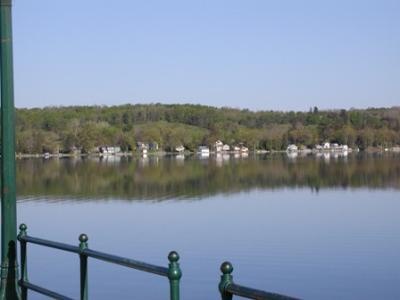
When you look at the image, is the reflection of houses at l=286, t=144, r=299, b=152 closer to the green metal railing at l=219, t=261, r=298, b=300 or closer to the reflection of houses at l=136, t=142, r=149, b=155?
the reflection of houses at l=136, t=142, r=149, b=155

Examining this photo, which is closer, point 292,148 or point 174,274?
point 174,274

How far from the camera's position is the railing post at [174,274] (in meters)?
5.09

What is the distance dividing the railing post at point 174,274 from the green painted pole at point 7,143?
8.82 feet

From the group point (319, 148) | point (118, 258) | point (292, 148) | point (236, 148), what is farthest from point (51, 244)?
point (319, 148)

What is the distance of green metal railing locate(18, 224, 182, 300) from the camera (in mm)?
5141

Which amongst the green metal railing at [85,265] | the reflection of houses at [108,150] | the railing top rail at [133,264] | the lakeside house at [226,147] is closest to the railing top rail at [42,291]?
the green metal railing at [85,265]

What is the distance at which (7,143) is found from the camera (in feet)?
23.9

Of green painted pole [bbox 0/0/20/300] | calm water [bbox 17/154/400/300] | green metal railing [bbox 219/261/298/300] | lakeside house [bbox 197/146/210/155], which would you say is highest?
green painted pole [bbox 0/0/20/300]

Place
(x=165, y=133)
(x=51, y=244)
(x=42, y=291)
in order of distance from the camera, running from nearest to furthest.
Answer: (x=51, y=244)
(x=42, y=291)
(x=165, y=133)

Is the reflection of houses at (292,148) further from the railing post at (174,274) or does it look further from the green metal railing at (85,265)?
the railing post at (174,274)

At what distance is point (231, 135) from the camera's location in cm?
19412

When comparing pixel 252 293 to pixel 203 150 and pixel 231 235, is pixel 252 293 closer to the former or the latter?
pixel 231 235

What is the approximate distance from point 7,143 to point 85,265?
1.49 meters

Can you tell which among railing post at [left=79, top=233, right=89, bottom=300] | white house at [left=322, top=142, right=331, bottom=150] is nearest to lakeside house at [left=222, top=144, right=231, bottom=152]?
white house at [left=322, top=142, right=331, bottom=150]
